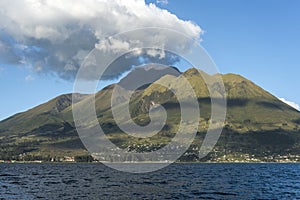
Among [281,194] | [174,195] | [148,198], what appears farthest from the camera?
[281,194]

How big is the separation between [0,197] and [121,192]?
25.2m

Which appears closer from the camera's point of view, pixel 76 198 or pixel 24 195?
pixel 76 198

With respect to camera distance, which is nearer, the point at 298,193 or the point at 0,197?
the point at 0,197

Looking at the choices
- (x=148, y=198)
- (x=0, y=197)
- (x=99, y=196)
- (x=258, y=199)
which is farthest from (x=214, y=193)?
(x=0, y=197)

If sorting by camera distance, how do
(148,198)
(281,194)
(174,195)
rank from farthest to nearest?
(281,194)
(174,195)
(148,198)

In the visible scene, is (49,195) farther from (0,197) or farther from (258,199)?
(258,199)

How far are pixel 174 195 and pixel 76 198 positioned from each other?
2026 cm

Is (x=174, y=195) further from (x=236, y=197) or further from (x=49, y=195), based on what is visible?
(x=49, y=195)

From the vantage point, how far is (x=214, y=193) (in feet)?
294

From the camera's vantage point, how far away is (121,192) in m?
90.2

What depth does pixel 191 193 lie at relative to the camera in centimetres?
8875

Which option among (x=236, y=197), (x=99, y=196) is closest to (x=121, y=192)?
(x=99, y=196)

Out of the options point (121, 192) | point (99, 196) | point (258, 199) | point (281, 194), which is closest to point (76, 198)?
point (99, 196)

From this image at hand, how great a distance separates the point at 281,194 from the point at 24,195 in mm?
55988
